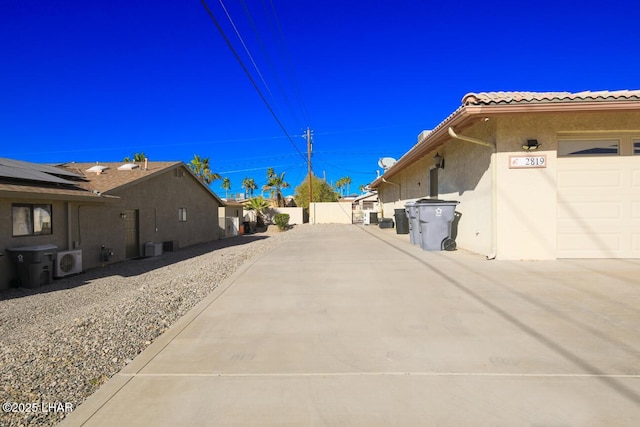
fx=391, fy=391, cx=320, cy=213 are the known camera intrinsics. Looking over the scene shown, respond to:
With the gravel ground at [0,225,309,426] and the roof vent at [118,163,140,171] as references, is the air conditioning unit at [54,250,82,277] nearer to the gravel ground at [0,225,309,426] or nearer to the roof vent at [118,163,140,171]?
the gravel ground at [0,225,309,426]

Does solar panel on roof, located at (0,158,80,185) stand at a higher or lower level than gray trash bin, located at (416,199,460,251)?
higher

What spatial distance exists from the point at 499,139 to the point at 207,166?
4555cm

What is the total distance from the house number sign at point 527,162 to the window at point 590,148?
20.2 inches

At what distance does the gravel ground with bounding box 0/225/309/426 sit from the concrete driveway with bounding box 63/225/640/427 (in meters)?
0.31

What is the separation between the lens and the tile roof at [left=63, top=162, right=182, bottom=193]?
13795 mm

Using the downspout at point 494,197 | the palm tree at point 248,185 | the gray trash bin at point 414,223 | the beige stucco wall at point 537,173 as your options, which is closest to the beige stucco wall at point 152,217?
the gray trash bin at point 414,223

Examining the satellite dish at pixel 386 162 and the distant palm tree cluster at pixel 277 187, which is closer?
the satellite dish at pixel 386 162

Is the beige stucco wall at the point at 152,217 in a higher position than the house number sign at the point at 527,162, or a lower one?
lower

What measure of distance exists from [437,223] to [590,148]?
157 inches

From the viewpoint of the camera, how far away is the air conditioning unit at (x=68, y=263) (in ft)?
34.8

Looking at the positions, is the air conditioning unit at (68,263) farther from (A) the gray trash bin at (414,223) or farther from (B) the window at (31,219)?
(A) the gray trash bin at (414,223)

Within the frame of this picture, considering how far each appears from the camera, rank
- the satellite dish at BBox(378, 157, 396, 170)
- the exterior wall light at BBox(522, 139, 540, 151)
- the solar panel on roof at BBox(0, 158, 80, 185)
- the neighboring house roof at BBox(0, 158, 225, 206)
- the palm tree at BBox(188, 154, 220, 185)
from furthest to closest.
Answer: the palm tree at BBox(188, 154, 220, 185)
the satellite dish at BBox(378, 157, 396, 170)
the solar panel on roof at BBox(0, 158, 80, 185)
the neighboring house roof at BBox(0, 158, 225, 206)
the exterior wall light at BBox(522, 139, 540, 151)

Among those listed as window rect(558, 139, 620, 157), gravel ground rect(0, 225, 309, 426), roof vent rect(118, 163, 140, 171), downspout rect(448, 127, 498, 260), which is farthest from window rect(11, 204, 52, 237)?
window rect(558, 139, 620, 157)

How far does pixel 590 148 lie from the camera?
28.8 feet
